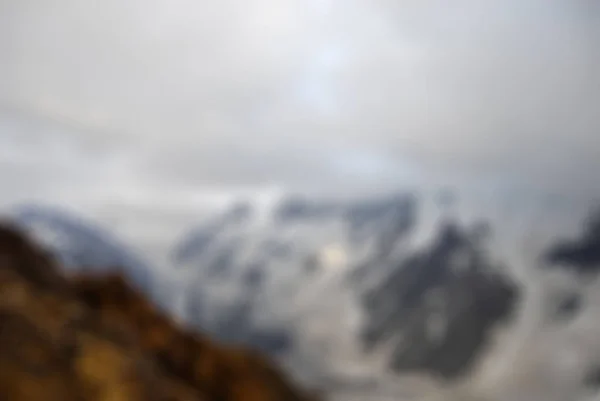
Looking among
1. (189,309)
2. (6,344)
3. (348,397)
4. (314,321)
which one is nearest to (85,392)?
(6,344)

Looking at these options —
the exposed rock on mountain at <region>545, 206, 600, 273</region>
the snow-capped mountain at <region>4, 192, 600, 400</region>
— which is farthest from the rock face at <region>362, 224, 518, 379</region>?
the exposed rock on mountain at <region>545, 206, 600, 273</region>

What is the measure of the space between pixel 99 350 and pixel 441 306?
536ft

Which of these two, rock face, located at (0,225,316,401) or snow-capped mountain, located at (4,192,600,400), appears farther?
snow-capped mountain, located at (4,192,600,400)

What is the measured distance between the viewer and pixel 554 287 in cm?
15725

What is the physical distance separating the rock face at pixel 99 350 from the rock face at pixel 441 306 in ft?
446

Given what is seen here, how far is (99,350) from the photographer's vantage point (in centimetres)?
834

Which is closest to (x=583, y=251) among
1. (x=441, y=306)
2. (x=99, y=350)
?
(x=441, y=306)

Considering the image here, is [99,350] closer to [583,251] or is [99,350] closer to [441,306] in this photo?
[583,251]

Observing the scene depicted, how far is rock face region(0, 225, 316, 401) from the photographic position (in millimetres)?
7602

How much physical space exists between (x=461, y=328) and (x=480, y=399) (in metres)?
34.5

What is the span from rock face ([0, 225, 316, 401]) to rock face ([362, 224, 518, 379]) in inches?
5354

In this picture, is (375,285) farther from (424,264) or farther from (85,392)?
(85,392)

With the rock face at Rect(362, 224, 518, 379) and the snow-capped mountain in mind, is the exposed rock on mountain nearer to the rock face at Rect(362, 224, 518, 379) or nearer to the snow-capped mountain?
the snow-capped mountain

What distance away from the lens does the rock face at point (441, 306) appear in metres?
151
